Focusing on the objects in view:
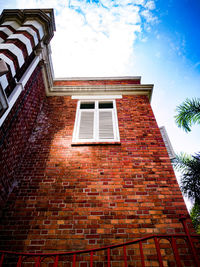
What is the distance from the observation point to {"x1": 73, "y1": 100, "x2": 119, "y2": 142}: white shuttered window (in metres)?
4.68

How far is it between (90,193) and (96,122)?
94.8 inches

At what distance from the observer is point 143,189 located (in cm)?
352

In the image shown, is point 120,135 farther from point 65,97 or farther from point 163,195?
point 65,97

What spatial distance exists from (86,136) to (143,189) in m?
2.30

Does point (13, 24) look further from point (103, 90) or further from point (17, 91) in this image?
point (103, 90)

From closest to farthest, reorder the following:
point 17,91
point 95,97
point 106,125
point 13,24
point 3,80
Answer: point 3,80
point 17,91
point 13,24
point 106,125
point 95,97

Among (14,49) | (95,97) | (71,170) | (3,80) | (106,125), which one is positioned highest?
(95,97)

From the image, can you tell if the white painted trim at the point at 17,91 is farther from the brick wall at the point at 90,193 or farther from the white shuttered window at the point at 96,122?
the white shuttered window at the point at 96,122

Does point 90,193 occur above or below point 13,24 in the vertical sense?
below

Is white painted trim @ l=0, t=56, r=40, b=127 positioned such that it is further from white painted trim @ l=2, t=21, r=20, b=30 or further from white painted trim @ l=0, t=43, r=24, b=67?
white painted trim @ l=2, t=21, r=20, b=30

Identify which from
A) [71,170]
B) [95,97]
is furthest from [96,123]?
[71,170]

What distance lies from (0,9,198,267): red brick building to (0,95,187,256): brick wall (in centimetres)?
2

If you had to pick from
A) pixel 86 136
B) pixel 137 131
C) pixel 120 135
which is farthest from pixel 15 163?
pixel 137 131

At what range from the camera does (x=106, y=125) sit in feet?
16.4
